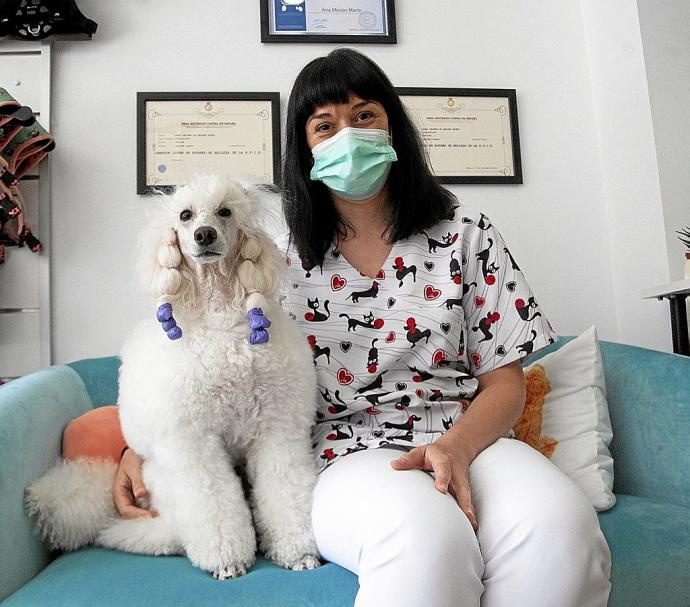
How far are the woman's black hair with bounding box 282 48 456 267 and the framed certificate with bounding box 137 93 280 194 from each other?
59cm

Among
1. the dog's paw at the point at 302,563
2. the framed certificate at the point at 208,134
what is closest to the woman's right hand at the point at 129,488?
the dog's paw at the point at 302,563

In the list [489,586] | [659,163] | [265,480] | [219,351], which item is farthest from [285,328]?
[659,163]

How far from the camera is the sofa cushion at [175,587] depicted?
85cm

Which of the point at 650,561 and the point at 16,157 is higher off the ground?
the point at 16,157

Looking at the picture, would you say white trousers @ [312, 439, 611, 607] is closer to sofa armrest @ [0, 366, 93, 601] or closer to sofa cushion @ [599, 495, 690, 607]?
sofa cushion @ [599, 495, 690, 607]

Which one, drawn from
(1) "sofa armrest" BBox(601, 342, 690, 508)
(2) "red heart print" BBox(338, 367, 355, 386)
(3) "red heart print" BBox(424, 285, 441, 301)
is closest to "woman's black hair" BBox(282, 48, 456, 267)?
(3) "red heart print" BBox(424, 285, 441, 301)

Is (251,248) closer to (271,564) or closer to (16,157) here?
(271,564)

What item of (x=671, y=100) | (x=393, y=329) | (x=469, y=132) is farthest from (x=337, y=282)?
(x=671, y=100)

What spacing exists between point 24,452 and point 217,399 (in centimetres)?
35

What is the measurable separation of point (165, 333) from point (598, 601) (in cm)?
75

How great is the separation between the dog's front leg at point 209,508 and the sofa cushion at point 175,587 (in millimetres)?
28

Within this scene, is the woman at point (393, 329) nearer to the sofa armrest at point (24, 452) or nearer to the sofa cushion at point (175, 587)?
the sofa cushion at point (175, 587)

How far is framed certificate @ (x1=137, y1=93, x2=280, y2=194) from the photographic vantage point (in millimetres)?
1803

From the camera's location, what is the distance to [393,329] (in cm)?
112
